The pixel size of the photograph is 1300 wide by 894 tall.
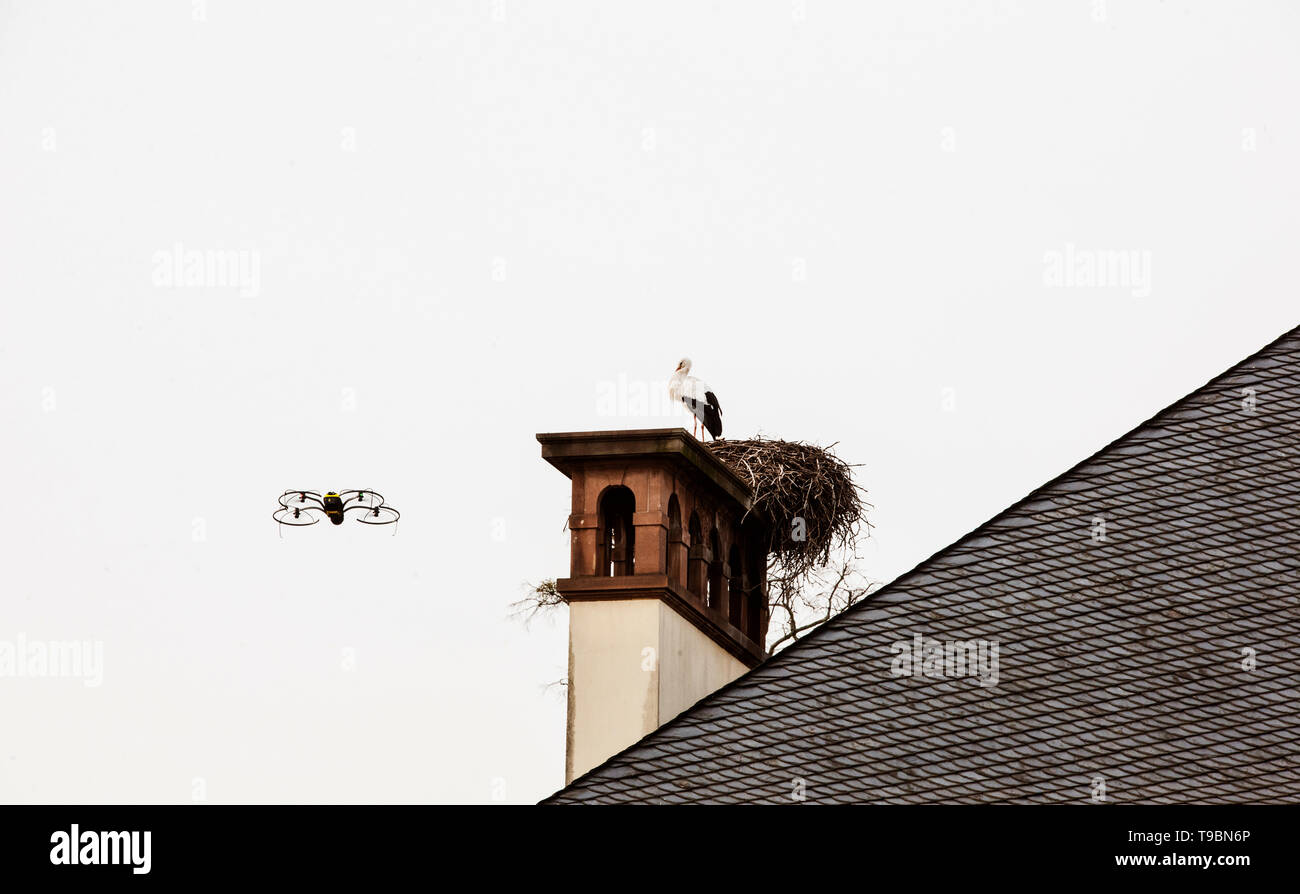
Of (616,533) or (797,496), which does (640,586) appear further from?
(797,496)

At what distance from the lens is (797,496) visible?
19.8 metres

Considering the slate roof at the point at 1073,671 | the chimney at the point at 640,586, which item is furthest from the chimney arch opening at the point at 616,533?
the slate roof at the point at 1073,671

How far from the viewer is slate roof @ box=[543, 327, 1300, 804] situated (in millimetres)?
12969

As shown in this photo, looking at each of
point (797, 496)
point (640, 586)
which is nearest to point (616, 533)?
point (640, 586)

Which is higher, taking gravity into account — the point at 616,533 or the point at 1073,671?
the point at 616,533

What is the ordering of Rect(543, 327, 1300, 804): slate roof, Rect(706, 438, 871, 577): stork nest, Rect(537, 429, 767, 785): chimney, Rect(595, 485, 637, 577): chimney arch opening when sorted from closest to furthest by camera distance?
Rect(543, 327, 1300, 804): slate roof → Rect(537, 429, 767, 785): chimney → Rect(595, 485, 637, 577): chimney arch opening → Rect(706, 438, 871, 577): stork nest

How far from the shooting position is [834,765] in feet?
43.6

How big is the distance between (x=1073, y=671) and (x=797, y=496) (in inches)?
250

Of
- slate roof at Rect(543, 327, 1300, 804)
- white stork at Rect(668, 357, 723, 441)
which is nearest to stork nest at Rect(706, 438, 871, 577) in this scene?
white stork at Rect(668, 357, 723, 441)

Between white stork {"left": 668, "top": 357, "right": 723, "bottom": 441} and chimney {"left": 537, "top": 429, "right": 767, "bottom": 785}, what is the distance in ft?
9.14

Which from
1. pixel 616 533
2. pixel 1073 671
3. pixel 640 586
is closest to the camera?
pixel 1073 671

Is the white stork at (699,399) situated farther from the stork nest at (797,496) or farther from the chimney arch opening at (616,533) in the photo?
the chimney arch opening at (616,533)

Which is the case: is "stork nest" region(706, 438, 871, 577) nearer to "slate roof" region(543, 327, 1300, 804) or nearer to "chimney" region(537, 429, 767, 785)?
"chimney" region(537, 429, 767, 785)
